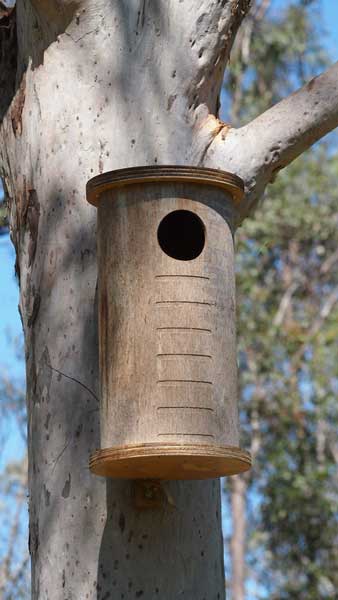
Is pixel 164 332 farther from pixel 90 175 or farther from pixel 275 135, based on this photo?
pixel 275 135

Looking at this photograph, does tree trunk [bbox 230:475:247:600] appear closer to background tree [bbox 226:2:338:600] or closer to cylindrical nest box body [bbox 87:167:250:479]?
background tree [bbox 226:2:338:600]

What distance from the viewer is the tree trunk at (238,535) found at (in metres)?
13.6

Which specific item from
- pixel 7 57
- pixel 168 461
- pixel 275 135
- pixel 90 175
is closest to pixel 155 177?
pixel 90 175

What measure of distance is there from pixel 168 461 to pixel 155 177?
652 mm

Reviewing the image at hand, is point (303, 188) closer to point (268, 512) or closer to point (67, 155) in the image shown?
point (268, 512)

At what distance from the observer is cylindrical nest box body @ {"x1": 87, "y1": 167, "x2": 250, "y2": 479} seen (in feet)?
8.41

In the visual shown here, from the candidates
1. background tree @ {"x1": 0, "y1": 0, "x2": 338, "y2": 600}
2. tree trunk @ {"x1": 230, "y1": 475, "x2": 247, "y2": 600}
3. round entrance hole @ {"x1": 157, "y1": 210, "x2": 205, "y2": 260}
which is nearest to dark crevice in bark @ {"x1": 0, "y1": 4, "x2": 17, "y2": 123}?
background tree @ {"x1": 0, "y1": 0, "x2": 338, "y2": 600}

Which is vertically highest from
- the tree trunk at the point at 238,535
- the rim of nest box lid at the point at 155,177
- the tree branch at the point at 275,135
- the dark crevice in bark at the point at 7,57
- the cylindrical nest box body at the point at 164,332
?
the tree trunk at the point at 238,535

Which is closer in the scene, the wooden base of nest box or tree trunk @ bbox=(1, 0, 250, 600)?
the wooden base of nest box

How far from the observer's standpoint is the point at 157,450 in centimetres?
251

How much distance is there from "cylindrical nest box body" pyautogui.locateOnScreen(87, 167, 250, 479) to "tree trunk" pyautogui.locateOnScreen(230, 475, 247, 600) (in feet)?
36.5

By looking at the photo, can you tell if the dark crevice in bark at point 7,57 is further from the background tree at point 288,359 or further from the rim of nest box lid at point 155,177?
the background tree at point 288,359

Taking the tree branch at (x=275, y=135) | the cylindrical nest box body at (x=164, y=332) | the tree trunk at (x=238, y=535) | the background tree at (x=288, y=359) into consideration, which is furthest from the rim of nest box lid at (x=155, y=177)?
the tree trunk at (x=238, y=535)

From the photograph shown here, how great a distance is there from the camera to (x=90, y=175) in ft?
9.64
